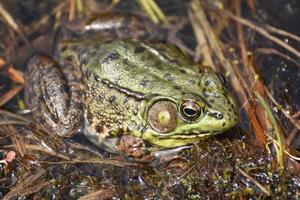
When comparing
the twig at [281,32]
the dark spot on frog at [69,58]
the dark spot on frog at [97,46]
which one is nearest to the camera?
the dark spot on frog at [97,46]

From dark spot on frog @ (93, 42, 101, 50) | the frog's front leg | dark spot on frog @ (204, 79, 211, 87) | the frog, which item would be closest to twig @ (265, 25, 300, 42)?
the frog

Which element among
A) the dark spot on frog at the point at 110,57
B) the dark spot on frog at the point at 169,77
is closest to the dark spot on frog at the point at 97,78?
the dark spot on frog at the point at 110,57

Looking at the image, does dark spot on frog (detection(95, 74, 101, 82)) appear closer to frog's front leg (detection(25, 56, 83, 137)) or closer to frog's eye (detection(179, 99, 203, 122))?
frog's front leg (detection(25, 56, 83, 137))

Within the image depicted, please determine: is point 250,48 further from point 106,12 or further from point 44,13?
point 44,13

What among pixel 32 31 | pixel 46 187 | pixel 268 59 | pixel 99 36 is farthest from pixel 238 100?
pixel 32 31

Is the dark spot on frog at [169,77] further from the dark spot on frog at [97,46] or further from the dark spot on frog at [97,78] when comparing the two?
the dark spot on frog at [97,46]

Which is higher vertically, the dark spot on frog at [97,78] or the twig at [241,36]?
the dark spot on frog at [97,78]

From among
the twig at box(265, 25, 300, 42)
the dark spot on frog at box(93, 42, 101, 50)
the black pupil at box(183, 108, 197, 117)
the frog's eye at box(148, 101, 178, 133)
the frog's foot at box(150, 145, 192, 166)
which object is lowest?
the frog's foot at box(150, 145, 192, 166)
